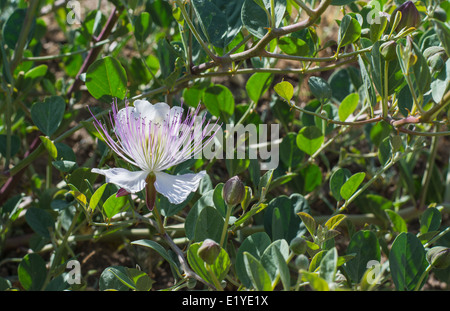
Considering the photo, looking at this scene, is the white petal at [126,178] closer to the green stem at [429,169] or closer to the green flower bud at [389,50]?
the green flower bud at [389,50]

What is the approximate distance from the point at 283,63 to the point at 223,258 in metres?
1.58

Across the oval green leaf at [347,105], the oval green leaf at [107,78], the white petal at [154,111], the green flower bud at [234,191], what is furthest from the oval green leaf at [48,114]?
the oval green leaf at [347,105]

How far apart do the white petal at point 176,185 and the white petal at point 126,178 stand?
3cm

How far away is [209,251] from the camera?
0.91m

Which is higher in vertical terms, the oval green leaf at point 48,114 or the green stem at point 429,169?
the oval green leaf at point 48,114

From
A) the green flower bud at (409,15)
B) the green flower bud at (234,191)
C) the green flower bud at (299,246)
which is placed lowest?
the green flower bud at (299,246)

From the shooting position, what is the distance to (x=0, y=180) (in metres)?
1.34

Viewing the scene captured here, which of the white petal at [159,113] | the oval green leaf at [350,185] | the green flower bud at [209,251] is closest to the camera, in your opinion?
the green flower bud at [209,251]

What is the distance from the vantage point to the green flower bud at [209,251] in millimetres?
906

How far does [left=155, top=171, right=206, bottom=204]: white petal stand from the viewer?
105cm

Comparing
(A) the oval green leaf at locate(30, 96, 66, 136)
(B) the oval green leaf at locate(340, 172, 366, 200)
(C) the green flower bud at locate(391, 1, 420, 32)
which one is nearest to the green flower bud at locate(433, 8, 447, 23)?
(C) the green flower bud at locate(391, 1, 420, 32)

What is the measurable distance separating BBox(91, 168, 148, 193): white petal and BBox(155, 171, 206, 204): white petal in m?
0.03

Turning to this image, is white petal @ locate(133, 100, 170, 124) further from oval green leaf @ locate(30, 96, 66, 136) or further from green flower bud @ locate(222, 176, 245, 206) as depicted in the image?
oval green leaf @ locate(30, 96, 66, 136)
